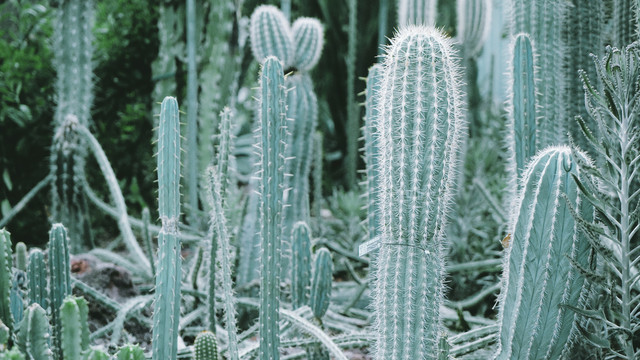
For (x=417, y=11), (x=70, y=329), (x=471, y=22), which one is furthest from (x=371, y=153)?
(x=471, y=22)

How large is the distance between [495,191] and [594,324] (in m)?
1.98

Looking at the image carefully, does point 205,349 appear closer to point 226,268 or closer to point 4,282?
point 226,268

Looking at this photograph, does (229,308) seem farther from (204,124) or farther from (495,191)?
(495,191)

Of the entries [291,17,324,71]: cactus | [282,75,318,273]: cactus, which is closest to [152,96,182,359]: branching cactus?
[282,75,318,273]: cactus

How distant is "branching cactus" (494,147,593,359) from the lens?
51.7 inches

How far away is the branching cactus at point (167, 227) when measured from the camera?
1293mm

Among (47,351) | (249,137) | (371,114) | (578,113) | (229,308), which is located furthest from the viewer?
(249,137)

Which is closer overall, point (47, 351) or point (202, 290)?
point (47, 351)

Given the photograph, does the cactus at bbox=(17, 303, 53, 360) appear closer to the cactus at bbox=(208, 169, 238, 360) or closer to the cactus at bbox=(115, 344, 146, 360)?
the cactus at bbox=(115, 344, 146, 360)

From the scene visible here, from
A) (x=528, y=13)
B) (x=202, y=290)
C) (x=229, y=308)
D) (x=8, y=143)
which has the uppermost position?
(x=528, y=13)

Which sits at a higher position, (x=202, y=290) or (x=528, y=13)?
(x=528, y=13)

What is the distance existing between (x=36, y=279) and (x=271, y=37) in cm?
126

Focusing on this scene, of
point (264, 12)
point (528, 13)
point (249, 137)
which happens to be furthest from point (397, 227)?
point (249, 137)

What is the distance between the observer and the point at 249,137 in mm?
4172
